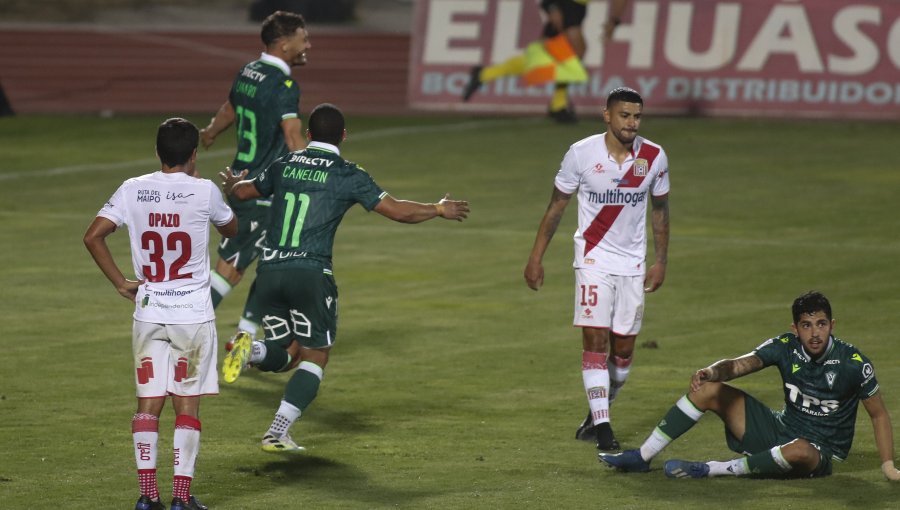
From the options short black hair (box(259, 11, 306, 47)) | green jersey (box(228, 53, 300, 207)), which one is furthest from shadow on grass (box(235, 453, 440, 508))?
short black hair (box(259, 11, 306, 47))

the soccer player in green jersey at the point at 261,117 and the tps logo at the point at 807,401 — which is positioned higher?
the soccer player in green jersey at the point at 261,117

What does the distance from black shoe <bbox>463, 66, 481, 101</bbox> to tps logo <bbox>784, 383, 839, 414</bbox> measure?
19.2m

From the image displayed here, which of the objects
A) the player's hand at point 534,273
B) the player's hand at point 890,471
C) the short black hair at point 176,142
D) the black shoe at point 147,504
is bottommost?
the black shoe at point 147,504

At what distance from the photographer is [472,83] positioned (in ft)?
91.5

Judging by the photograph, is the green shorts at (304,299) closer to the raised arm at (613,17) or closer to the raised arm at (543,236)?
the raised arm at (543,236)

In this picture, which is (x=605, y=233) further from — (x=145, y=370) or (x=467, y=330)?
(x=467, y=330)

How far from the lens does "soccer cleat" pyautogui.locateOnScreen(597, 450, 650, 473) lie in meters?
9.17

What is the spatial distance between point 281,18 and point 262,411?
119 inches

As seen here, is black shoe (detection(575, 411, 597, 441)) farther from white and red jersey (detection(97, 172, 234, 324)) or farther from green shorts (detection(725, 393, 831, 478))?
white and red jersey (detection(97, 172, 234, 324))

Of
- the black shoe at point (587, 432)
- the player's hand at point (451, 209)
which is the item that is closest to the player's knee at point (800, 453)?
the black shoe at point (587, 432)

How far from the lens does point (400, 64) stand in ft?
102

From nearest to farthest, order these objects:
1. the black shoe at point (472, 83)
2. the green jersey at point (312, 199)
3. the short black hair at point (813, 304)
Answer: the short black hair at point (813, 304) < the green jersey at point (312, 199) < the black shoe at point (472, 83)

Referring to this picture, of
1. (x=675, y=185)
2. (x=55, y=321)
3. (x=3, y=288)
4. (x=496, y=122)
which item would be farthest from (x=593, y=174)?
(x=496, y=122)

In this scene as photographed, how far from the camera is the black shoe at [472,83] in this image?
27.8 m
